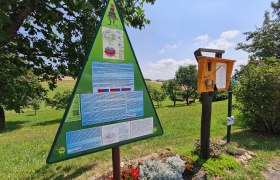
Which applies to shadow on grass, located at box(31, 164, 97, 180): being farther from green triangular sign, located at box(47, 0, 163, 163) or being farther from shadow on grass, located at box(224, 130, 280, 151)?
shadow on grass, located at box(224, 130, 280, 151)

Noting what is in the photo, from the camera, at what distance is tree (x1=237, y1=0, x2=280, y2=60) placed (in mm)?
24839

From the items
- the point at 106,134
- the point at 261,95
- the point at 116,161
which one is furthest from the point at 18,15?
the point at 261,95

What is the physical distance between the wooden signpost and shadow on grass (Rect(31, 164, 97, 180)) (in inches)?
105

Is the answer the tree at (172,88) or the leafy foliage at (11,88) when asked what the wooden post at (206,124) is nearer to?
the leafy foliage at (11,88)

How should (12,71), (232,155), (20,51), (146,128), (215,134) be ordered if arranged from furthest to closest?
(215,134)
(232,155)
(20,51)
(12,71)
(146,128)

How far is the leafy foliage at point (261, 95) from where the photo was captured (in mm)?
7844

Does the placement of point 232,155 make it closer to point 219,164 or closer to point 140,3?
point 219,164

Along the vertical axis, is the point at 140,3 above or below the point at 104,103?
above

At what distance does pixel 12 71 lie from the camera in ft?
15.9

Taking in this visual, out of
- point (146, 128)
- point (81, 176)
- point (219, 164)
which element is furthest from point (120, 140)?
point (219, 164)

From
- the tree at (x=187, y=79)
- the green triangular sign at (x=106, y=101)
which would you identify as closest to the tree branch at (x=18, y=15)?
the green triangular sign at (x=106, y=101)

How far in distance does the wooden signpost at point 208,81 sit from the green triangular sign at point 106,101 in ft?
6.38

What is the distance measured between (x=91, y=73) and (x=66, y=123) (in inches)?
25.2

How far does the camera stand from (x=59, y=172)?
5.26 metres
